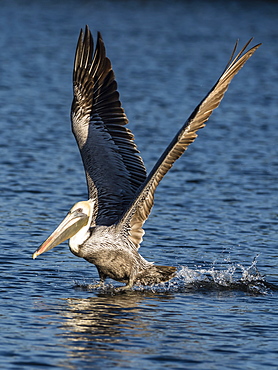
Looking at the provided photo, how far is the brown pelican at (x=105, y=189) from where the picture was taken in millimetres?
8938

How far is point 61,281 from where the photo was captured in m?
9.22

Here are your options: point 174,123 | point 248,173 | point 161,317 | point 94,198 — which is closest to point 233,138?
point 174,123

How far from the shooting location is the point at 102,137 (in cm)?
944

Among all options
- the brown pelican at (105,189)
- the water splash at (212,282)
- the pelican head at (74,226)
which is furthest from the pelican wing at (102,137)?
the water splash at (212,282)

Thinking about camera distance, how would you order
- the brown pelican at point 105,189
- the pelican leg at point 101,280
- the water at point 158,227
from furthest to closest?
1. the pelican leg at point 101,280
2. the brown pelican at point 105,189
3. the water at point 158,227

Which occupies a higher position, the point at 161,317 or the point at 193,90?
the point at 193,90

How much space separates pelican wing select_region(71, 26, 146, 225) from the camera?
9.38 m

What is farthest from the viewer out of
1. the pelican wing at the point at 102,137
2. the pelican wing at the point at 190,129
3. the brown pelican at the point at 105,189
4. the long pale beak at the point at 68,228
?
the pelican wing at the point at 102,137

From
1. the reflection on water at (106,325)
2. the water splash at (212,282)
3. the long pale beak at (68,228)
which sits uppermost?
the long pale beak at (68,228)

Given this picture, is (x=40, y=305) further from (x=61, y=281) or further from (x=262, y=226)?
(x=262, y=226)

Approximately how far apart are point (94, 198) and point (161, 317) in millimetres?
1775

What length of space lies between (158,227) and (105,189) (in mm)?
2194

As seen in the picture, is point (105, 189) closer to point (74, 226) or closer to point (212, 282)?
point (74, 226)

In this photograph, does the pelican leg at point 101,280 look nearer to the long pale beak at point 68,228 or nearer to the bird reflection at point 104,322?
the bird reflection at point 104,322
